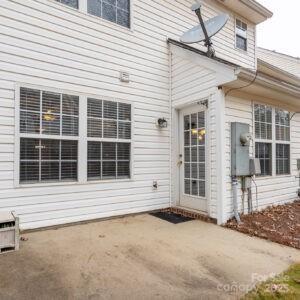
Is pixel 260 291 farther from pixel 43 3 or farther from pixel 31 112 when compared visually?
pixel 43 3

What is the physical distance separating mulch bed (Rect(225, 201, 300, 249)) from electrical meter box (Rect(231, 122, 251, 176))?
90 cm

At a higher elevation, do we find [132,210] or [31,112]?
[31,112]

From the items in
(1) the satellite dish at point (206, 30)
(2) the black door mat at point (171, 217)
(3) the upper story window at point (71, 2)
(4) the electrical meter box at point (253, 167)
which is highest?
(3) the upper story window at point (71, 2)

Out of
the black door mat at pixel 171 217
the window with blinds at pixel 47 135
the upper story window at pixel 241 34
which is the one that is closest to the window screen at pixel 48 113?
the window with blinds at pixel 47 135

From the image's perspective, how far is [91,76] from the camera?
15.9 ft

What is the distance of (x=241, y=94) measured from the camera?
516 centimetres

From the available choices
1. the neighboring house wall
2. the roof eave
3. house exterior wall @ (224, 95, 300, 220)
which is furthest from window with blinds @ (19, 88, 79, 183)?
the neighboring house wall

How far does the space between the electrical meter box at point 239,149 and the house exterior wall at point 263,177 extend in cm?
8

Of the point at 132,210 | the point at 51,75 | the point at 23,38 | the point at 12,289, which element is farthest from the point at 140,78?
the point at 12,289

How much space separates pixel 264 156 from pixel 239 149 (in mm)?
1316

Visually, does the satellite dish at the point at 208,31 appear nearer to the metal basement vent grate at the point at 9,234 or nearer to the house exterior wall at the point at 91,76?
the house exterior wall at the point at 91,76

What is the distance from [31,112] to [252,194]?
4.61 m

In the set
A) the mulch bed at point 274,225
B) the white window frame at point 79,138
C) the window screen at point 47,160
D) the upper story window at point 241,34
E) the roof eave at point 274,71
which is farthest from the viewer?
the roof eave at point 274,71

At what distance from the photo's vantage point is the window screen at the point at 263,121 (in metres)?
5.61
